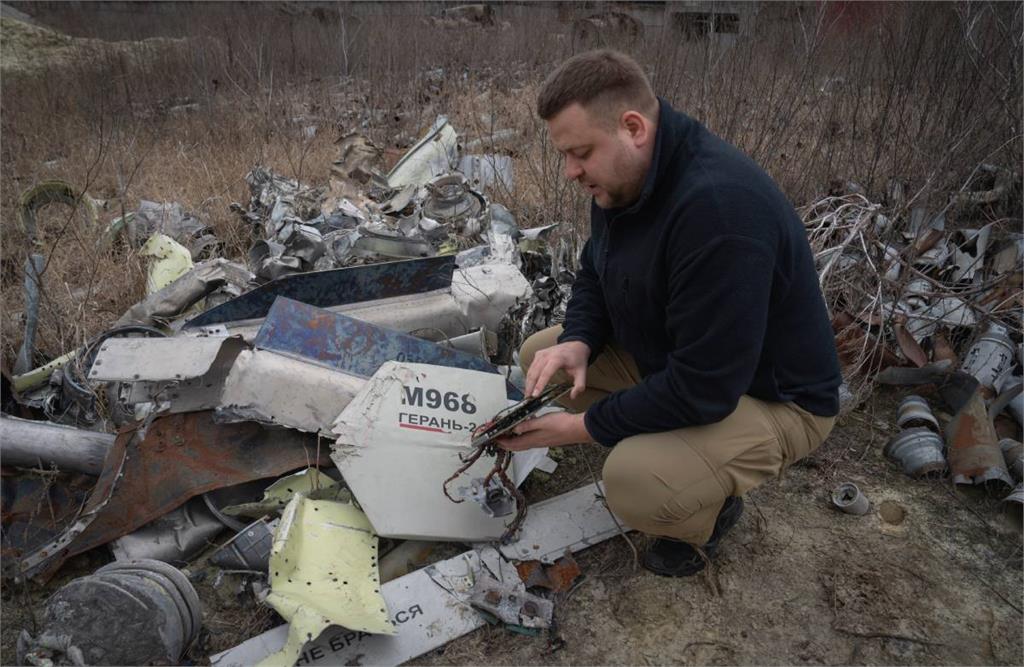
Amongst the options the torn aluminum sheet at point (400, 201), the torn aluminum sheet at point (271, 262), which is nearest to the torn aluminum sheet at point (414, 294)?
the torn aluminum sheet at point (271, 262)

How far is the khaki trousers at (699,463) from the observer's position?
6.19 feet

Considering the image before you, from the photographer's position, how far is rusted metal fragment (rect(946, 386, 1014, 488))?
247 centimetres

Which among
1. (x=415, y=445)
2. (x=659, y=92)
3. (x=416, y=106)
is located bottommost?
(x=415, y=445)

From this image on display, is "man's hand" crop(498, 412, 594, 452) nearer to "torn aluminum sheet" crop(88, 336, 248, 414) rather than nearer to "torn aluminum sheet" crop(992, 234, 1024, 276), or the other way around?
"torn aluminum sheet" crop(88, 336, 248, 414)

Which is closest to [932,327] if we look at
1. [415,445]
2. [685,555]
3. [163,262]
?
[685,555]

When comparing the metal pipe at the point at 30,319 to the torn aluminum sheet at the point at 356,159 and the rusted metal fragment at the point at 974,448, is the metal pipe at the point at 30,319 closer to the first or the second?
the torn aluminum sheet at the point at 356,159

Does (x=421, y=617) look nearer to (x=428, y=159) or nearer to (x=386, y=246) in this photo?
(x=386, y=246)

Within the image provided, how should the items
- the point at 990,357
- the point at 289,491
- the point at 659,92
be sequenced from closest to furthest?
the point at 289,491
the point at 990,357
the point at 659,92

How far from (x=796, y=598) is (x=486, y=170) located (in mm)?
3741

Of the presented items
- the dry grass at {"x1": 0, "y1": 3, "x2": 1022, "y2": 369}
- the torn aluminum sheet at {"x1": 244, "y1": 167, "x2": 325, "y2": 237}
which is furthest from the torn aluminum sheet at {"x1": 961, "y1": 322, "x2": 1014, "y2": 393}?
the torn aluminum sheet at {"x1": 244, "y1": 167, "x2": 325, "y2": 237}

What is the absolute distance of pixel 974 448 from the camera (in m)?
2.54

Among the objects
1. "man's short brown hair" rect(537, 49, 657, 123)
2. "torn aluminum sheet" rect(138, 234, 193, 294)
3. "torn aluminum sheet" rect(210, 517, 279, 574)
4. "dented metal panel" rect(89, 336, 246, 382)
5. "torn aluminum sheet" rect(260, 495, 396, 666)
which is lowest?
"torn aluminum sheet" rect(210, 517, 279, 574)

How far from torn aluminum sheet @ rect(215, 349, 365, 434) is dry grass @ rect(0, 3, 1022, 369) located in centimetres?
124

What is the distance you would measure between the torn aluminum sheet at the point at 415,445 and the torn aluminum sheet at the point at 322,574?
11cm
